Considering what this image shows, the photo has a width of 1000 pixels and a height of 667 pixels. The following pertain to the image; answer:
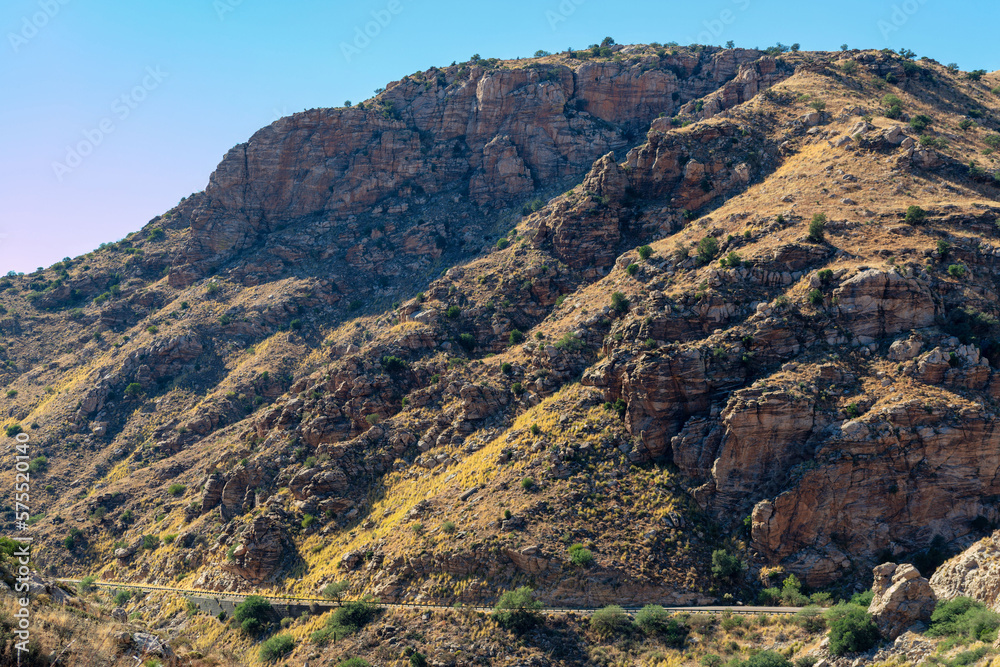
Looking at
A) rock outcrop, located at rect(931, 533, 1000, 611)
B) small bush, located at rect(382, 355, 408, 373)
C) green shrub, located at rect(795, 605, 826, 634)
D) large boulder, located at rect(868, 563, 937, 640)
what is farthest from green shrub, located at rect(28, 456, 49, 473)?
rock outcrop, located at rect(931, 533, 1000, 611)

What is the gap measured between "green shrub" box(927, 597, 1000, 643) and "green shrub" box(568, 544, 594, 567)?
2102cm

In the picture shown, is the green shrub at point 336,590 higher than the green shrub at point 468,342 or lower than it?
lower

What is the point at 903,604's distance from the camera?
38.7 metres

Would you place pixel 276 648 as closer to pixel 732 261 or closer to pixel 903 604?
pixel 903 604

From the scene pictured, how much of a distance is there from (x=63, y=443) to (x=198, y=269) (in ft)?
109

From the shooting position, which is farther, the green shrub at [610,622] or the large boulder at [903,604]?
the green shrub at [610,622]

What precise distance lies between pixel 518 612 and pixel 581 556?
20.2 feet

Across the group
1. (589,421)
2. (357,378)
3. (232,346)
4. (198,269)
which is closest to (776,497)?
(589,421)

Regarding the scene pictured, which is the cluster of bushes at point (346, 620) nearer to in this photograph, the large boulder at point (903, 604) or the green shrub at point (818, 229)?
the large boulder at point (903, 604)

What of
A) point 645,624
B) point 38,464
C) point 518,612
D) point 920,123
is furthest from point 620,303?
point 38,464

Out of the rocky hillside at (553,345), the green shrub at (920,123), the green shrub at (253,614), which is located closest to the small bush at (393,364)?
the rocky hillside at (553,345)

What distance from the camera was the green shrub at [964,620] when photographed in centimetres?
3359

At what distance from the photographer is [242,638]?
52469 millimetres

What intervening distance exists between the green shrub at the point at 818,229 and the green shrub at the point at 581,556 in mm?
34818
